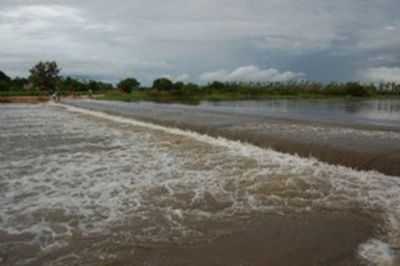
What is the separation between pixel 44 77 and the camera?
A: 56.2 m

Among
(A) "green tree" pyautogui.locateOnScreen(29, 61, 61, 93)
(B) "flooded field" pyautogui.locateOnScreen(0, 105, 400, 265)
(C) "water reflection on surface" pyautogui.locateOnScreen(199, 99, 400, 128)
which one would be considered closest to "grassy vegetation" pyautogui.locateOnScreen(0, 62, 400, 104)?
(A) "green tree" pyautogui.locateOnScreen(29, 61, 61, 93)

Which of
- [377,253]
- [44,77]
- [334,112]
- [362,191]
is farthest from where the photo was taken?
[44,77]

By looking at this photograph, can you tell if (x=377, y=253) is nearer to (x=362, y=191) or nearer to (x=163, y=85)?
(x=362, y=191)

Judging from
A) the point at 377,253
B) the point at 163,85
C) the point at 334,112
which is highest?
the point at 163,85

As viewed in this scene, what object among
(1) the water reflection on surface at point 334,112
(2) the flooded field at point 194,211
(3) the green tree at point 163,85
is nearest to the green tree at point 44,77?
(3) the green tree at point 163,85

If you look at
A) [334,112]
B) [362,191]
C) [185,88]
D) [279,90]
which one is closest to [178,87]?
[185,88]

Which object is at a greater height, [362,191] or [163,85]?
[163,85]

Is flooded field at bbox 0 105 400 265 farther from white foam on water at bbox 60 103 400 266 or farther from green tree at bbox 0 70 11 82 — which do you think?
green tree at bbox 0 70 11 82

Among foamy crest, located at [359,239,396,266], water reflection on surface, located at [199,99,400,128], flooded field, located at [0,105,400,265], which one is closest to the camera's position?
foamy crest, located at [359,239,396,266]

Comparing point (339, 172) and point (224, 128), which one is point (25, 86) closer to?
point (224, 128)

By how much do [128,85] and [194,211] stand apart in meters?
57.4

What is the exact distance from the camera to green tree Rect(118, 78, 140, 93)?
59.0 m

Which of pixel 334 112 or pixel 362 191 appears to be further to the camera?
pixel 334 112

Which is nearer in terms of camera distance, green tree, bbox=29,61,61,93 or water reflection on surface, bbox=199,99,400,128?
water reflection on surface, bbox=199,99,400,128
